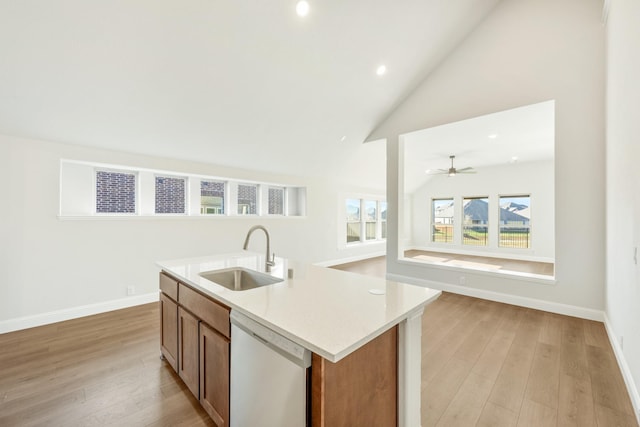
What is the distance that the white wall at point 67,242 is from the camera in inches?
110

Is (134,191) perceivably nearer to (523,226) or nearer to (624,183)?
(624,183)

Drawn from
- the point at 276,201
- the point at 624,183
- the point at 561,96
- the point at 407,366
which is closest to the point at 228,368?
the point at 407,366

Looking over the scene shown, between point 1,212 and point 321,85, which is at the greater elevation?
point 321,85

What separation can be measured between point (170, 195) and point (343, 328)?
4.01 meters

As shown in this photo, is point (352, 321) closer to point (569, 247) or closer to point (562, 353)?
point (562, 353)

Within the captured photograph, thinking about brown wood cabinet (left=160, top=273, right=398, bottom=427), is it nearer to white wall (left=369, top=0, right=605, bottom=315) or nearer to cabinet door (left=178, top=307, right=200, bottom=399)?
cabinet door (left=178, top=307, right=200, bottom=399)

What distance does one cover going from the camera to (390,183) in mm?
4859

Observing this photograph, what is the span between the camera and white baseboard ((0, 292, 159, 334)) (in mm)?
2814

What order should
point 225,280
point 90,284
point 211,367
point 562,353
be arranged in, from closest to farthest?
point 211,367 < point 225,280 < point 562,353 < point 90,284

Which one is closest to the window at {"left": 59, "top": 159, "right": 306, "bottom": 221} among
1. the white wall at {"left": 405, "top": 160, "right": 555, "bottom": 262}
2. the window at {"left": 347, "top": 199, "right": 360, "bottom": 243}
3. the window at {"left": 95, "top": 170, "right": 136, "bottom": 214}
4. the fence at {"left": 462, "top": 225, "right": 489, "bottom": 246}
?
the window at {"left": 95, "top": 170, "right": 136, "bottom": 214}

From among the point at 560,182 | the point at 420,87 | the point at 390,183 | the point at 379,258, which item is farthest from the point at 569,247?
the point at 379,258

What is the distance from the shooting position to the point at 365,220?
25.4ft

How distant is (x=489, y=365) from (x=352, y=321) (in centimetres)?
192

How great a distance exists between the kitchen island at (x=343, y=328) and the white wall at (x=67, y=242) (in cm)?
224
